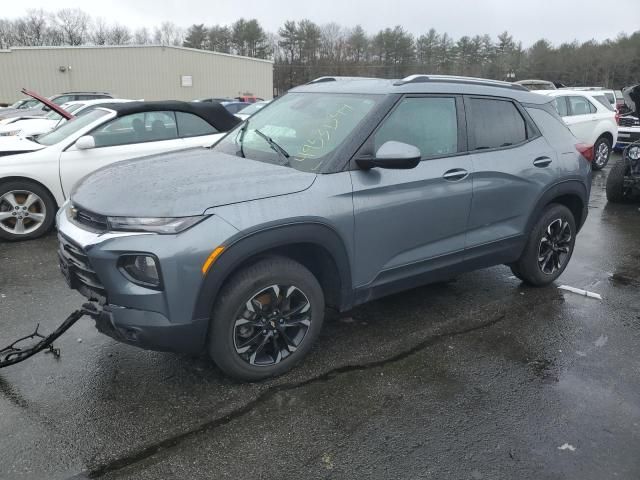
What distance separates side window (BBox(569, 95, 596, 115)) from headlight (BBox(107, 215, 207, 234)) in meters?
11.1

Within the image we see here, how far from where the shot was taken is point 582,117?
11.6 m

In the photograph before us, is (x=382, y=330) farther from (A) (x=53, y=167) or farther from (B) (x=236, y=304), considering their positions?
(A) (x=53, y=167)

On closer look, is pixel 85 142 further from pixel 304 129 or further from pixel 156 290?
pixel 156 290

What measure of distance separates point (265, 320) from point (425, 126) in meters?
1.82

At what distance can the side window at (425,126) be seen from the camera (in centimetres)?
356

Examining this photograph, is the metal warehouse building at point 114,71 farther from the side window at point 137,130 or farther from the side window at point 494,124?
the side window at point 494,124

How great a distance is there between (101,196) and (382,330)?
2.24 meters

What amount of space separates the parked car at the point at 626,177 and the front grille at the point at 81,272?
27.8 ft

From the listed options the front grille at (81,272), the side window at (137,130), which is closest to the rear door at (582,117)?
the side window at (137,130)

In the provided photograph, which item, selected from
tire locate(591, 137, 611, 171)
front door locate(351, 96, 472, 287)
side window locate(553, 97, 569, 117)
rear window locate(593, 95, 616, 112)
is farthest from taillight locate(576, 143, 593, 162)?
rear window locate(593, 95, 616, 112)

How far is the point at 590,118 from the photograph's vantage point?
11711mm

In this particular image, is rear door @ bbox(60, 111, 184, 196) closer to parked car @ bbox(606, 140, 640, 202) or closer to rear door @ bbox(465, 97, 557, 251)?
rear door @ bbox(465, 97, 557, 251)

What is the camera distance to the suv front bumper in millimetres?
2670

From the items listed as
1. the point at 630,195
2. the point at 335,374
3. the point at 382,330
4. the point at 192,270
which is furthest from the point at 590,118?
the point at 192,270
